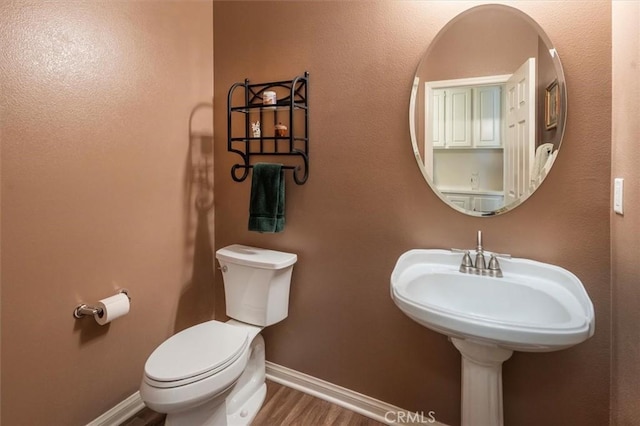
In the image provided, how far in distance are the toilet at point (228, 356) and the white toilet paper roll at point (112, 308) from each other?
0.26 metres

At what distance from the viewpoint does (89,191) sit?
1518 mm

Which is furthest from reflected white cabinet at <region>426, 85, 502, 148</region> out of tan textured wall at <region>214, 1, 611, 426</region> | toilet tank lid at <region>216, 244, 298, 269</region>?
toilet tank lid at <region>216, 244, 298, 269</region>

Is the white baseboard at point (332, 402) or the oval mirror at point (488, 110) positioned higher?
the oval mirror at point (488, 110)

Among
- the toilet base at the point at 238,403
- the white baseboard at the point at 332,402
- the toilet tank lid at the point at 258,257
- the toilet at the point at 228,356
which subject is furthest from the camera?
the toilet tank lid at the point at 258,257

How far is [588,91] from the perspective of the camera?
1.26m

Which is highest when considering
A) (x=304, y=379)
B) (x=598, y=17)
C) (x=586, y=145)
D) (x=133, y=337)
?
(x=598, y=17)

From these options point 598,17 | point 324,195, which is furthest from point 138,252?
point 598,17

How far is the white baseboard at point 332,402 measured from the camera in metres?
1.62

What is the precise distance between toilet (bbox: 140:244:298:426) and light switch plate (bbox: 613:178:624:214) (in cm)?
137

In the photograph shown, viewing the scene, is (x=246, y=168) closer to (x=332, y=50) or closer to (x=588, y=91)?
(x=332, y=50)

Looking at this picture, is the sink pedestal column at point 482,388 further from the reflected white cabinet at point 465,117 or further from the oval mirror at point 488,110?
the reflected white cabinet at point 465,117

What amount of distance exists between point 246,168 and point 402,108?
96 centimetres

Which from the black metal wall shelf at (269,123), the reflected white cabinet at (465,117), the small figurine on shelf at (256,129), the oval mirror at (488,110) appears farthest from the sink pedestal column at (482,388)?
the small figurine on shelf at (256,129)

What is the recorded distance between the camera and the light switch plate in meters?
1.15
